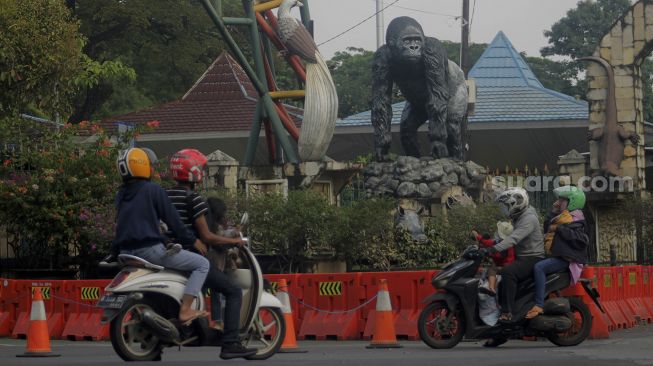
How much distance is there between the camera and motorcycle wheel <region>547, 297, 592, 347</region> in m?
14.4

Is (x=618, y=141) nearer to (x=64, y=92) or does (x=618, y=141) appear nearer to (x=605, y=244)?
(x=605, y=244)

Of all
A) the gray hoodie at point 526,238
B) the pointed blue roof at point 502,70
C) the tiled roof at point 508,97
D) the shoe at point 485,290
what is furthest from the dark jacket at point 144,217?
the pointed blue roof at point 502,70

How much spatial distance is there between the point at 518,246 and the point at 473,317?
0.95m

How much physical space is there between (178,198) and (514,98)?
34.4 meters

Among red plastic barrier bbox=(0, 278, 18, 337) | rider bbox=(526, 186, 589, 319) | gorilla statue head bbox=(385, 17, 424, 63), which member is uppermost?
gorilla statue head bbox=(385, 17, 424, 63)

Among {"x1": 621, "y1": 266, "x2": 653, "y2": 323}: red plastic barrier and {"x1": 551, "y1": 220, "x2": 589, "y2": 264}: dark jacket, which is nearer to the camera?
{"x1": 551, "y1": 220, "x2": 589, "y2": 264}: dark jacket

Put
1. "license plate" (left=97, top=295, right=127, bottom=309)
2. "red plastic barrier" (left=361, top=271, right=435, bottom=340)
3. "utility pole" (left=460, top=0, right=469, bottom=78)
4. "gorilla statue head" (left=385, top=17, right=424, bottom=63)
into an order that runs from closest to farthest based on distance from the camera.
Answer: "license plate" (left=97, top=295, right=127, bottom=309), "red plastic barrier" (left=361, top=271, right=435, bottom=340), "gorilla statue head" (left=385, top=17, right=424, bottom=63), "utility pole" (left=460, top=0, right=469, bottom=78)

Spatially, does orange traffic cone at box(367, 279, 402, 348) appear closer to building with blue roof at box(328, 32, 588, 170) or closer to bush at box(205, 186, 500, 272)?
bush at box(205, 186, 500, 272)

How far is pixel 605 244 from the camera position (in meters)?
29.7

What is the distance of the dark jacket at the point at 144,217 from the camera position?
10.8 m

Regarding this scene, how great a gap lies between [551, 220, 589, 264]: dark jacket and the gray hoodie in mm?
177

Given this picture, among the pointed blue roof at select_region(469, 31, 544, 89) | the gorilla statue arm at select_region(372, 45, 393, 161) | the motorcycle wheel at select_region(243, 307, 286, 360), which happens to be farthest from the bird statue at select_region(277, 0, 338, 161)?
the pointed blue roof at select_region(469, 31, 544, 89)

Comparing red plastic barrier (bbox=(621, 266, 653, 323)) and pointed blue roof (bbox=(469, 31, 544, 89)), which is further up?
pointed blue roof (bbox=(469, 31, 544, 89))

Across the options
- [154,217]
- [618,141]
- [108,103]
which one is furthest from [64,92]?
[108,103]
